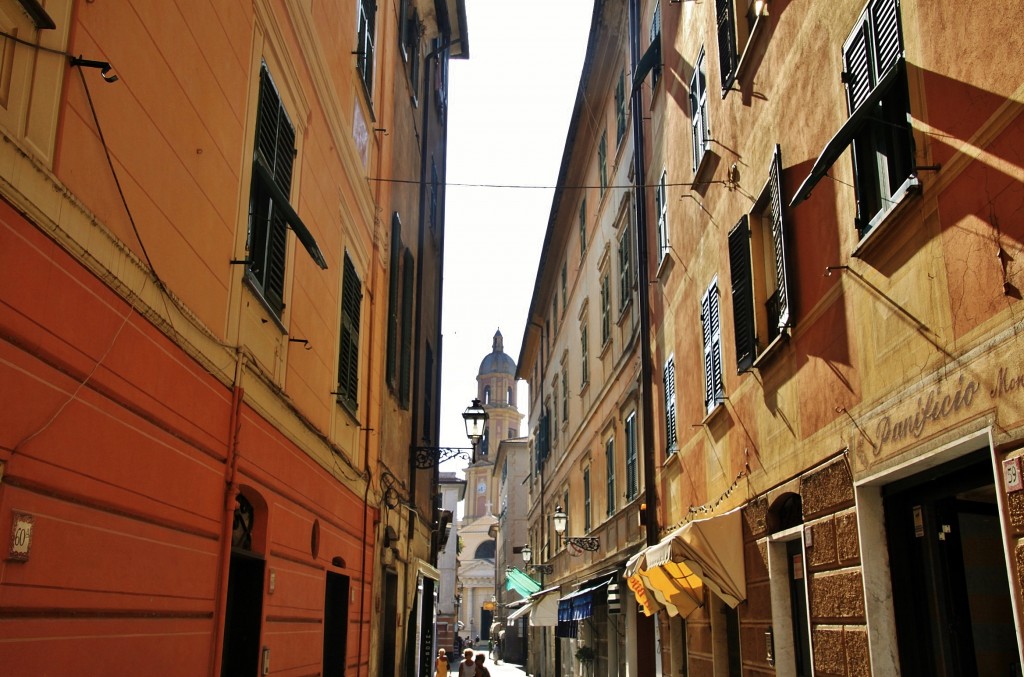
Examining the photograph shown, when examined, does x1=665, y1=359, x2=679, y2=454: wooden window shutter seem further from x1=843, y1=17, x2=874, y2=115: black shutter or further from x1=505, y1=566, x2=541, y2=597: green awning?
x1=505, y1=566, x2=541, y2=597: green awning

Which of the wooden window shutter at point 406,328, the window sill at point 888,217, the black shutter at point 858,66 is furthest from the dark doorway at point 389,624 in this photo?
the black shutter at point 858,66

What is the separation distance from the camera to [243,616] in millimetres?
7609

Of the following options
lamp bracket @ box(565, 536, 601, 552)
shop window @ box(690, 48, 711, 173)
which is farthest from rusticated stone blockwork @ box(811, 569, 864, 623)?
lamp bracket @ box(565, 536, 601, 552)

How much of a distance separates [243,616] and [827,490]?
4.53 m

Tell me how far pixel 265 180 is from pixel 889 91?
4.30 meters

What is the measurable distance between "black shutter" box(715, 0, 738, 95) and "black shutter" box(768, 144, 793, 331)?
1.97m

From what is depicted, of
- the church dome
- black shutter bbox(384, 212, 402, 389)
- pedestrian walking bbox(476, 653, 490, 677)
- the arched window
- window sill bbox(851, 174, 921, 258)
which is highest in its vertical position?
the church dome

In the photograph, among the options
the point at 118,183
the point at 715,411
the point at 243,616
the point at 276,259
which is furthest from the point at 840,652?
the point at 118,183

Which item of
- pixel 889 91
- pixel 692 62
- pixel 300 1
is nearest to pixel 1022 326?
pixel 889 91

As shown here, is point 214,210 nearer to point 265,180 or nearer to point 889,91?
point 265,180

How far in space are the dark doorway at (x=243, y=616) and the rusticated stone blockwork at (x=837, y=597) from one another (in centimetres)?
429

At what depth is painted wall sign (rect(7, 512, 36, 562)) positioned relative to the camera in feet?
12.7

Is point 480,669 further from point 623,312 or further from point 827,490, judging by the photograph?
point 827,490

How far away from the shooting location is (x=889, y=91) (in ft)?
21.3
